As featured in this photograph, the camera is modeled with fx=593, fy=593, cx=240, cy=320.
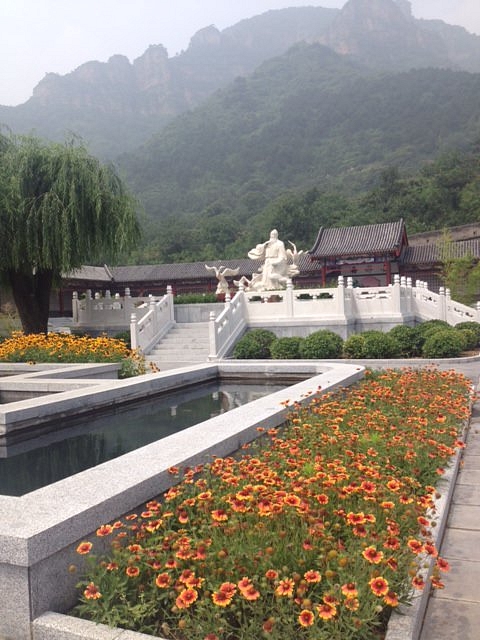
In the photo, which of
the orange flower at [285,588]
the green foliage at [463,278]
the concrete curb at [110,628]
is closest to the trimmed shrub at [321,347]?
the concrete curb at [110,628]

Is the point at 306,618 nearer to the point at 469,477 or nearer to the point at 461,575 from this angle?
the point at 461,575

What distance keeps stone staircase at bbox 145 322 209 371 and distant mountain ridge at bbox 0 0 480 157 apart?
85.6 meters

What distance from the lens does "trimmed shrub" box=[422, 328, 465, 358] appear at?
43.7 feet

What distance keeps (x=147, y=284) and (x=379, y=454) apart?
29.1 metres

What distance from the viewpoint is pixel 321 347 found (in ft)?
46.6

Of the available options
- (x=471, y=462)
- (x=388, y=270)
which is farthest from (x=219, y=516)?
(x=388, y=270)

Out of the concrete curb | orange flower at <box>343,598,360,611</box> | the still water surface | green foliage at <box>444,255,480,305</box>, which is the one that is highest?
green foliage at <box>444,255,480,305</box>

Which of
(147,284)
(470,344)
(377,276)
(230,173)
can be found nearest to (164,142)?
(230,173)

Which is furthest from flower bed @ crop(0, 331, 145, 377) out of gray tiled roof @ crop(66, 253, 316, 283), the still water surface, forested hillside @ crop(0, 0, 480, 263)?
gray tiled roof @ crop(66, 253, 316, 283)

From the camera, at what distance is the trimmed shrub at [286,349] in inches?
563

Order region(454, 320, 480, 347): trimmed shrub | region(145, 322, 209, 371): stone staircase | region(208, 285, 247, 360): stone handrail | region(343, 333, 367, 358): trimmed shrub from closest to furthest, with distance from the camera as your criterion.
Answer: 1. region(343, 333, 367, 358): trimmed shrub
2. region(145, 322, 209, 371): stone staircase
3. region(208, 285, 247, 360): stone handrail
4. region(454, 320, 480, 347): trimmed shrub

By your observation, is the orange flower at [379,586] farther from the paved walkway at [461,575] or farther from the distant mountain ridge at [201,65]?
the distant mountain ridge at [201,65]

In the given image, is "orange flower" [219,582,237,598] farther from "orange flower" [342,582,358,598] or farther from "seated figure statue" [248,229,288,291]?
"seated figure statue" [248,229,288,291]

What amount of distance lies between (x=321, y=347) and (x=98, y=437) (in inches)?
352
